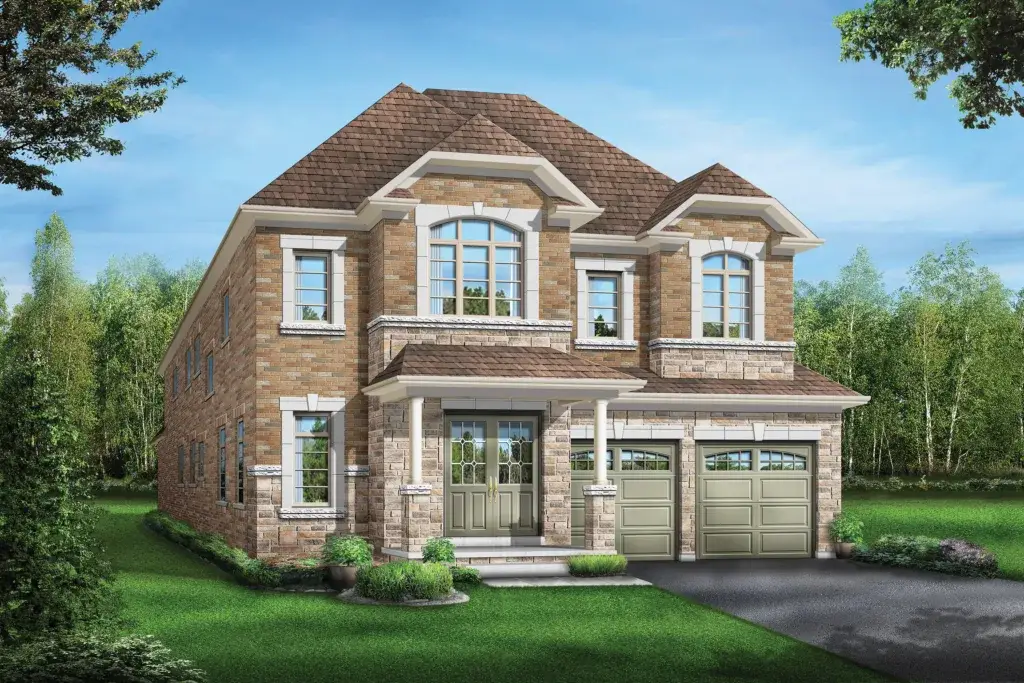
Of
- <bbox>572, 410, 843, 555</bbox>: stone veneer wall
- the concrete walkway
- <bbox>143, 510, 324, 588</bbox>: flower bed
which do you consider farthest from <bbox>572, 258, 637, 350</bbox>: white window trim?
<bbox>143, 510, 324, 588</bbox>: flower bed

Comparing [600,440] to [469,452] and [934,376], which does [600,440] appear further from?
[934,376]

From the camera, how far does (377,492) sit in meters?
22.5

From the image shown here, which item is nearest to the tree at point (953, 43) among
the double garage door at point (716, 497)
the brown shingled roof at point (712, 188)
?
the brown shingled roof at point (712, 188)

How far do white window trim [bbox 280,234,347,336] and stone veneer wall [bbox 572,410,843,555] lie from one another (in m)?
5.19

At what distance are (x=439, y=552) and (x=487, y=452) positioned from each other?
2634 mm

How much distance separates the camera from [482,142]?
2303 cm

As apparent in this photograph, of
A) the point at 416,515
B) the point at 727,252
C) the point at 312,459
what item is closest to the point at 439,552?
the point at 416,515

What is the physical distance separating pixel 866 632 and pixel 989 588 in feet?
17.8

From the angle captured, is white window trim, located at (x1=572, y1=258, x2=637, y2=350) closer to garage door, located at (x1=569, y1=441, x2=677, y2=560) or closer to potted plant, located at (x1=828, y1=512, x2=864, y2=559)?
garage door, located at (x1=569, y1=441, x2=677, y2=560)

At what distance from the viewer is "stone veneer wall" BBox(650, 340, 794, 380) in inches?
1001

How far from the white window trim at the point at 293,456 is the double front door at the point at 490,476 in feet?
6.81

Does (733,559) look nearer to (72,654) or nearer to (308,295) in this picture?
(308,295)

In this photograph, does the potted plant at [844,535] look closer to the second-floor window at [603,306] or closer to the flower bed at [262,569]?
the second-floor window at [603,306]

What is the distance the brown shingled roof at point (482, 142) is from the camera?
74.8 ft
